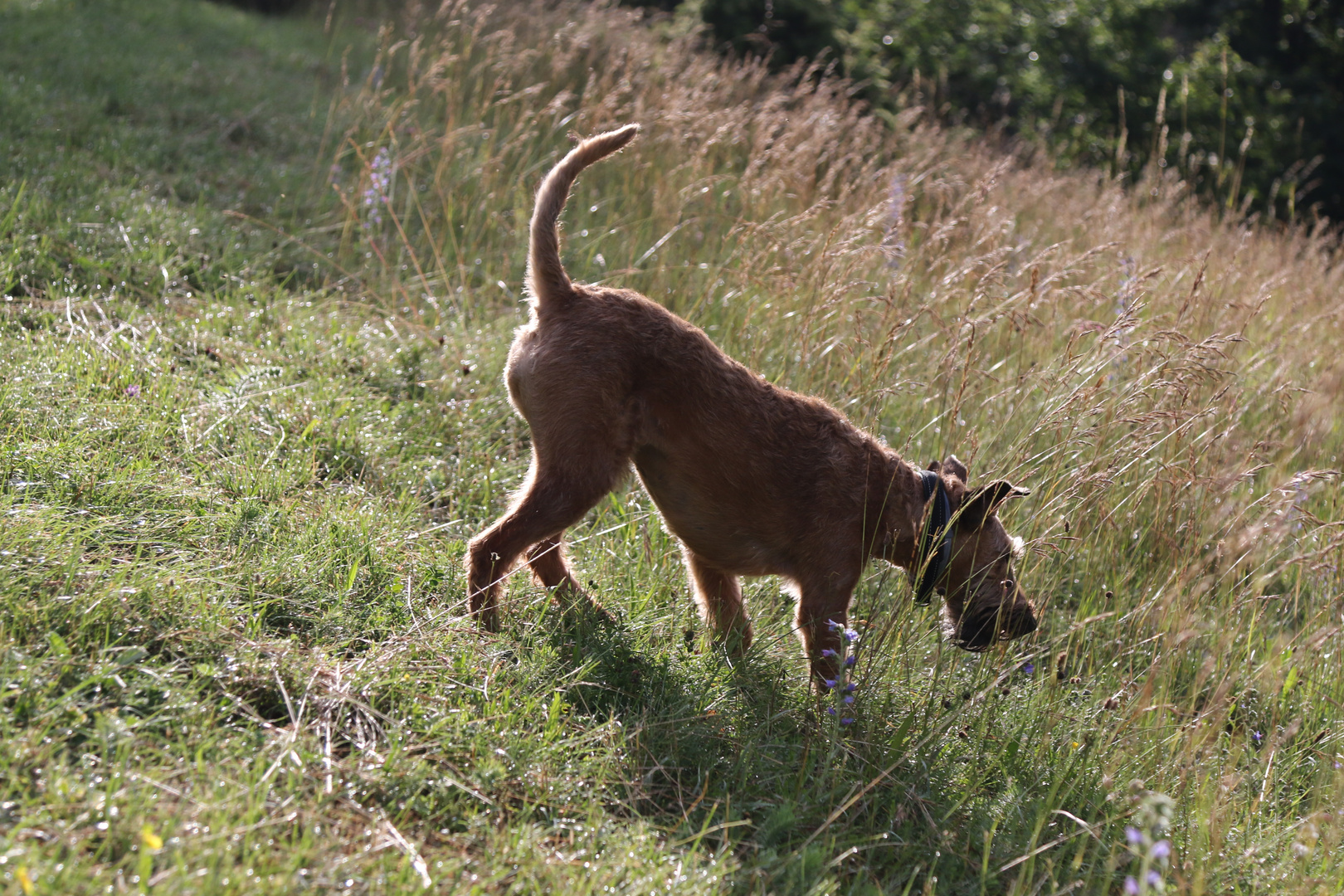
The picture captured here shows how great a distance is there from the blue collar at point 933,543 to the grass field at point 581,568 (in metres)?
0.11

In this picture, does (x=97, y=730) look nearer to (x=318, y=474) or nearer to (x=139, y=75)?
(x=318, y=474)

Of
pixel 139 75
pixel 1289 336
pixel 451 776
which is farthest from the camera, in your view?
pixel 139 75

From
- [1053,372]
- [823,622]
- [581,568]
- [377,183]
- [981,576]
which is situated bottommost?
[581,568]

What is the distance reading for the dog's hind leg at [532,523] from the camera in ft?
10.4

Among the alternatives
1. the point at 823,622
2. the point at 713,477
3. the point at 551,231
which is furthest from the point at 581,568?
the point at 551,231

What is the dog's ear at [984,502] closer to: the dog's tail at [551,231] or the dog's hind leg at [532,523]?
the dog's hind leg at [532,523]

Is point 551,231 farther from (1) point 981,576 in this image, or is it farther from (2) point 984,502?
(1) point 981,576

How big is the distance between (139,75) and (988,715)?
7577mm

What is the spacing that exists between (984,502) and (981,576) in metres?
0.34

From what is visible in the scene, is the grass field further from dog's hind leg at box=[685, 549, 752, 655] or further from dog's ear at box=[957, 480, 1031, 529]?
dog's ear at box=[957, 480, 1031, 529]

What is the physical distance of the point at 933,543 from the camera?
3.15 metres

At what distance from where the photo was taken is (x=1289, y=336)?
19.4ft

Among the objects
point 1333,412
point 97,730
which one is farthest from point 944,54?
point 97,730

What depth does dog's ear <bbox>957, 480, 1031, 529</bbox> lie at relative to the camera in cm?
311
